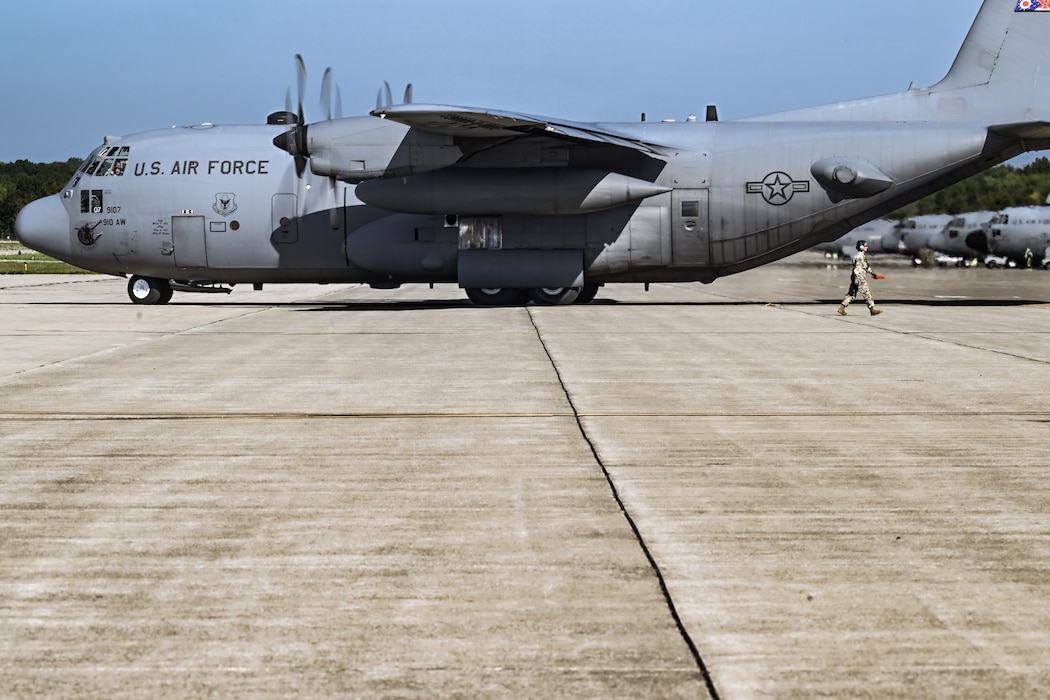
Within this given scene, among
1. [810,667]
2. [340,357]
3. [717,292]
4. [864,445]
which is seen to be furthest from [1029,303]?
[810,667]

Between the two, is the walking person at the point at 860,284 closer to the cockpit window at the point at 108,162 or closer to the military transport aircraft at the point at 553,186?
the military transport aircraft at the point at 553,186

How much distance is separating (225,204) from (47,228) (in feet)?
16.2

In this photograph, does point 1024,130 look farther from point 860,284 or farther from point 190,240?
point 190,240

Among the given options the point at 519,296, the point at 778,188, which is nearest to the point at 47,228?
the point at 519,296

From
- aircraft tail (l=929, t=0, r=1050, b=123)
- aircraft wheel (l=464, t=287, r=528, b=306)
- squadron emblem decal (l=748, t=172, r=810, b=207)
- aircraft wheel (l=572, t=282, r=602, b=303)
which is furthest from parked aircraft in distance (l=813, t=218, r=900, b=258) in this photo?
aircraft wheel (l=464, t=287, r=528, b=306)

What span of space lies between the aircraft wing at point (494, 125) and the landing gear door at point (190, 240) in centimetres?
634

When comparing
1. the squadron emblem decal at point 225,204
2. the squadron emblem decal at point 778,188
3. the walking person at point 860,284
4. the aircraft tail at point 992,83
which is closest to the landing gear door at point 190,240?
the squadron emblem decal at point 225,204

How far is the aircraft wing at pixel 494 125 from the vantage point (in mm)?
22828

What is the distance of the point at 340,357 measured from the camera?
52.2 ft

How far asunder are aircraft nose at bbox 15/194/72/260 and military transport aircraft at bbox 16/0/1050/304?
2.20 feet

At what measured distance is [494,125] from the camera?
2398 centimetres

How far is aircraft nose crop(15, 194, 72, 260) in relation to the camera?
28609mm

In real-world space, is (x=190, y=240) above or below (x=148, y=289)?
above

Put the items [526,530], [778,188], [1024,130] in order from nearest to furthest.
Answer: [526,530], [1024,130], [778,188]
